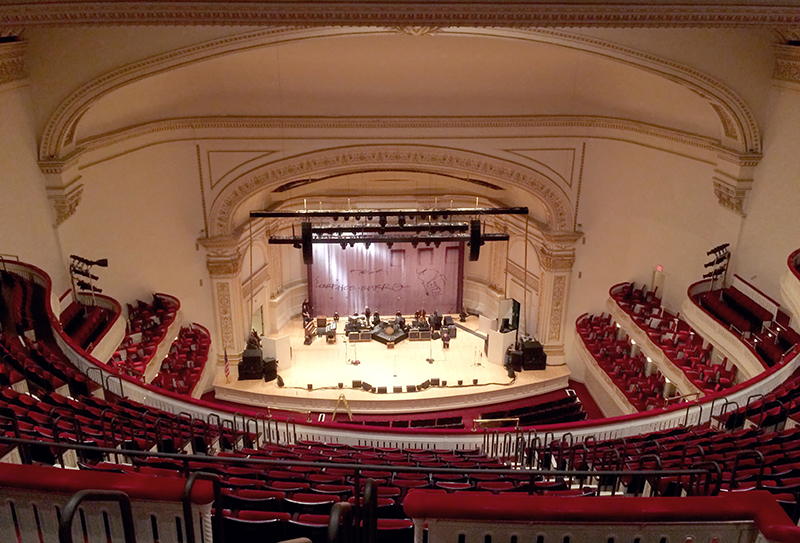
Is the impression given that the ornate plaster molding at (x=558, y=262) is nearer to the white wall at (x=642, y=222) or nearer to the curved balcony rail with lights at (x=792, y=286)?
the white wall at (x=642, y=222)

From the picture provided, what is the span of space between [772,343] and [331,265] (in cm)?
1405

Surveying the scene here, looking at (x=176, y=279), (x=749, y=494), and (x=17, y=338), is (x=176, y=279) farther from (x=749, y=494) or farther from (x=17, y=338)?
(x=749, y=494)

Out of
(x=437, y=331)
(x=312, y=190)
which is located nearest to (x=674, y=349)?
(x=437, y=331)

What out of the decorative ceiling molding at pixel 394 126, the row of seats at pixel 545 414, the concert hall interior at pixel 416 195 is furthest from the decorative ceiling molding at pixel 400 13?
the row of seats at pixel 545 414

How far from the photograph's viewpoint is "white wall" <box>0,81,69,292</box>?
31.0 feet

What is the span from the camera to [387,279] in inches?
840

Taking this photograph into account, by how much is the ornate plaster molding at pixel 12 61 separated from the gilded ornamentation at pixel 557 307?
1324 centimetres

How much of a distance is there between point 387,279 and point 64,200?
1216 cm

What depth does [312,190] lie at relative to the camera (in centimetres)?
1870

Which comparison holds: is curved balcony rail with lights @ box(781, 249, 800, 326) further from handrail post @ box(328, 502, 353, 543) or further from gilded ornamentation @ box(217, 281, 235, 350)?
gilded ornamentation @ box(217, 281, 235, 350)

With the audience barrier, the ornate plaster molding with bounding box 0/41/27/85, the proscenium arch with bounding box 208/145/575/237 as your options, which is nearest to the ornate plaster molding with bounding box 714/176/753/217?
the proscenium arch with bounding box 208/145/575/237

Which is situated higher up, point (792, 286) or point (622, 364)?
point (622, 364)

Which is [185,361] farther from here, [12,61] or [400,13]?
[400,13]

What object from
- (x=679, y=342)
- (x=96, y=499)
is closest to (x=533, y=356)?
(x=679, y=342)
